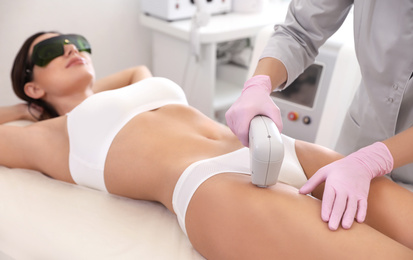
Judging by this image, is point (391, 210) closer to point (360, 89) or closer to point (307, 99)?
point (360, 89)

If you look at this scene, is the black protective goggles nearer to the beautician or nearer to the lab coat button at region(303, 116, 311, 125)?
the beautician

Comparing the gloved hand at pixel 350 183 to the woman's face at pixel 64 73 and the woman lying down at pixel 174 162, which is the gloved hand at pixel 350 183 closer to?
the woman lying down at pixel 174 162

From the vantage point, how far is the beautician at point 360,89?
42.8 inches

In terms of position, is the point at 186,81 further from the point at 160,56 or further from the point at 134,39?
the point at 134,39

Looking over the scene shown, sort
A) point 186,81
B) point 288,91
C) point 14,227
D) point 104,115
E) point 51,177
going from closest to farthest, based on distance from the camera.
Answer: point 14,227
point 104,115
point 51,177
point 288,91
point 186,81

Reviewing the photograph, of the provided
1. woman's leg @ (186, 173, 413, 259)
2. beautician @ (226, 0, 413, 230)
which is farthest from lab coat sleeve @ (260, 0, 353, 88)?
woman's leg @ (186, 173, 413, 259)

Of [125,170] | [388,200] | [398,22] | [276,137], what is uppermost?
[398,22]

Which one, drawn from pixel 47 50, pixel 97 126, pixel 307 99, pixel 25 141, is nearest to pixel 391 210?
pixel 97 126

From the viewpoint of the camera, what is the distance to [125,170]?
4.44 ft

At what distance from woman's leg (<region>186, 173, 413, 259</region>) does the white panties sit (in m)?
0.03

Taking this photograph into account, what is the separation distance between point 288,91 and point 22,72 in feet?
3.82

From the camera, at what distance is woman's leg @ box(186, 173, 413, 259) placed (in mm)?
982

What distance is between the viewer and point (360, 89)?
1440 mm

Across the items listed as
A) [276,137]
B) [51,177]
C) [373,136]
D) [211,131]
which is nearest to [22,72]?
[51,177]
